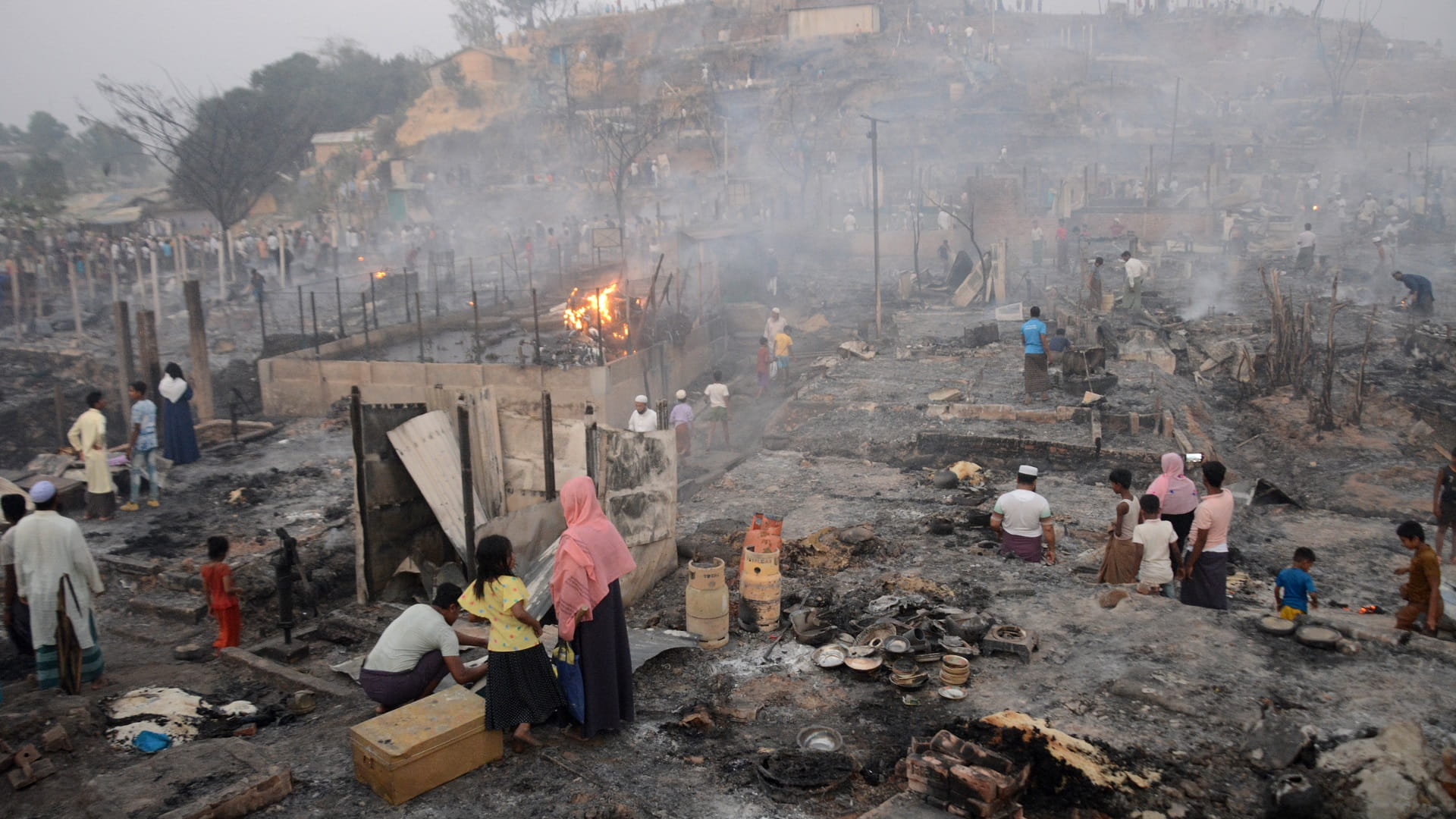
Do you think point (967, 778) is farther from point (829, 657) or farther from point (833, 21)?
point (833, 21)

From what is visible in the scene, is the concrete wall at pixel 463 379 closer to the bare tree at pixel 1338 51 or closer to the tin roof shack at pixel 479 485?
the tin roof shack at pixel 479 485

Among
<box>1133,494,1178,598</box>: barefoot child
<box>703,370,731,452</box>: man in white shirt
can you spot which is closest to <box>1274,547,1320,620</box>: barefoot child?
<box>1133,494,1178,598</box>: barefoot child

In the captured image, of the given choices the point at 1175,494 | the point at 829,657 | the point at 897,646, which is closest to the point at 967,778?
the point at 897,646

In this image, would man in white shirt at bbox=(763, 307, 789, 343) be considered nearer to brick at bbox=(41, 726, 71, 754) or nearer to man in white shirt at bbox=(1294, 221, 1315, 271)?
brick at bbox=(41, 726, 71, 754)

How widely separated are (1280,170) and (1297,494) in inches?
1476

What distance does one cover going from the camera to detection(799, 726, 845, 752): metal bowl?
16.1 ft

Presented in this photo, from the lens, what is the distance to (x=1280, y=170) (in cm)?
4197

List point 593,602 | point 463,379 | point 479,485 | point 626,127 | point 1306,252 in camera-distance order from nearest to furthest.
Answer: point 593,602 < point 479,485 < point 463,379 < point 1306,252 < point 626,127

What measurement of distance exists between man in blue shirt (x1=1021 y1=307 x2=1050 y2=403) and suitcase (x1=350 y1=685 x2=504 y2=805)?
32.9ft

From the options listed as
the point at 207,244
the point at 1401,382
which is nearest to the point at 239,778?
the point at 1401,382

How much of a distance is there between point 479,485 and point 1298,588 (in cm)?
609

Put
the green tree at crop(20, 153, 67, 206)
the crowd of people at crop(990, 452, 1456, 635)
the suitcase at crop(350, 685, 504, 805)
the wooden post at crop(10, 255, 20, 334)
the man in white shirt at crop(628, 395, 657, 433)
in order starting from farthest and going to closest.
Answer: the green tree at crop(20, 153, 67, 206) → the wooden post at crop(10, 255, 20, 334) → the man in white shirt at crop(628, 395, 657, 433) → the crowd of people at crop(990, 452, 1456, 635) → the suitcase at crop(350, 685, 504, 805)

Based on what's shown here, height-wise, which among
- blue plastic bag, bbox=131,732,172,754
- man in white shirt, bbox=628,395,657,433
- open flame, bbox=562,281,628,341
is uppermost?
open flame, bbox=562,281,628,341

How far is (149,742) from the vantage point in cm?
537
